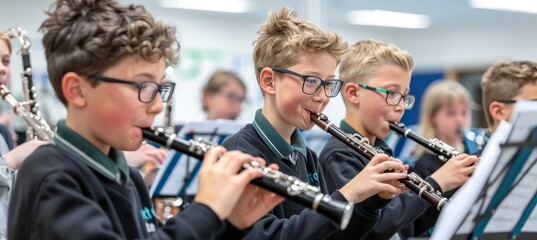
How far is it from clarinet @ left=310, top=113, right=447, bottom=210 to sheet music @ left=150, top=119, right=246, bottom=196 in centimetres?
96

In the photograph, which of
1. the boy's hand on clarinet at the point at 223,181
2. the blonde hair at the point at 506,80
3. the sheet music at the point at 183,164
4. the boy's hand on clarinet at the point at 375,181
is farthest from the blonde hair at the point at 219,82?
the boy's hand on clarinet at the point at 223,181

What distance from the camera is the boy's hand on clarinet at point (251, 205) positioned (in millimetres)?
1427

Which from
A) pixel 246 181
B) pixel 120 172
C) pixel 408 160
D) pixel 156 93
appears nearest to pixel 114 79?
pixel 156 93

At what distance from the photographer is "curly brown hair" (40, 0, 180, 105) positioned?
1335mm

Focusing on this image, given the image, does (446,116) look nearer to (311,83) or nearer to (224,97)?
(224,97)

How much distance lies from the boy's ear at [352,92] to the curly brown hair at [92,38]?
3.78 feet

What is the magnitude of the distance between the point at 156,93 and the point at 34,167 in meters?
0.26

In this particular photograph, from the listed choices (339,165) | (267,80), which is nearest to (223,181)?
(267,80)

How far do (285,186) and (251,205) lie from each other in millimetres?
91

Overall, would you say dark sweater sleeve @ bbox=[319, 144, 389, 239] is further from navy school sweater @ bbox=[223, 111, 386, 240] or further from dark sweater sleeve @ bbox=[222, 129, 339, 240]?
dark sweater sleeve @ bbox=[222, 129, 339, 240]

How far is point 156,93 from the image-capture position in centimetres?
139

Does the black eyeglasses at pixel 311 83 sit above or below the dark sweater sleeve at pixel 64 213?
above

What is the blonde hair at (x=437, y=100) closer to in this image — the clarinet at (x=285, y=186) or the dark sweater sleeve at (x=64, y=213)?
the clarinet at (x=285, y=186)

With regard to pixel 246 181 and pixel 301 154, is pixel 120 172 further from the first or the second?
pixel 301 154
